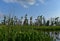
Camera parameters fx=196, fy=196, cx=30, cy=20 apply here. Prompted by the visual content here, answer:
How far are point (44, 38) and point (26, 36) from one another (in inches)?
71.5

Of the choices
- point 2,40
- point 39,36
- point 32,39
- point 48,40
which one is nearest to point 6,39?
point 2,40

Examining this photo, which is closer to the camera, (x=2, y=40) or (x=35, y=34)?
(x=2, y=40)

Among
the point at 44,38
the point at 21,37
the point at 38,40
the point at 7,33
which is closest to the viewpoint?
the point at 7,33

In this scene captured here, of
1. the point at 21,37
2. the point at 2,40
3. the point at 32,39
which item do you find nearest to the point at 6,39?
the point at 2,40

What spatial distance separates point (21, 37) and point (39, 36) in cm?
157

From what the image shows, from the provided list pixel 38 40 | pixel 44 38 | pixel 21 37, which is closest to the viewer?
pixel 21 37

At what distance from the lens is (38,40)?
10672mm

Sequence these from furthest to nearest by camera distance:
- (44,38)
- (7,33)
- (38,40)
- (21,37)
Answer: (44,38) → (38,40) → (21,37) → (7,33)

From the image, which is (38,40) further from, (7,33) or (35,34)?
(7,33)

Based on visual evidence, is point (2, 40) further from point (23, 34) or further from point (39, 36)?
point (39, 36)

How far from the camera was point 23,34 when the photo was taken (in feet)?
32.5

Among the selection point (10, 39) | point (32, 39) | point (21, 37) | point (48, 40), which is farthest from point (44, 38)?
point (10, 39)

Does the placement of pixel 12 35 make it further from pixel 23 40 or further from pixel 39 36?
pixel 39 36

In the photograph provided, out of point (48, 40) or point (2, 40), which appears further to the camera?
point (48, 40)
